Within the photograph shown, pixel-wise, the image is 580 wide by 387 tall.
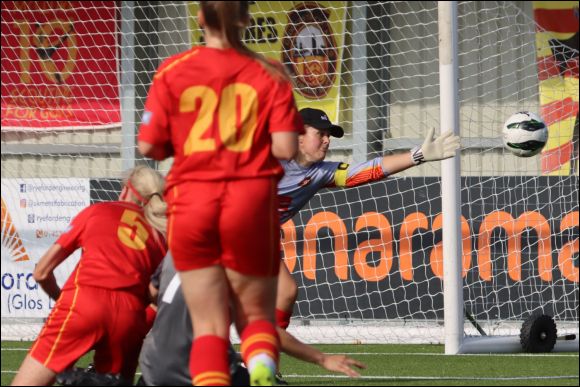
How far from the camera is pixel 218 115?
4.06 meters

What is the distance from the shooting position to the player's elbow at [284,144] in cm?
405

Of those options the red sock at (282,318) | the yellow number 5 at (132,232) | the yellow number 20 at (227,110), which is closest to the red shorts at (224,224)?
the yellow number 20 at (227,110)

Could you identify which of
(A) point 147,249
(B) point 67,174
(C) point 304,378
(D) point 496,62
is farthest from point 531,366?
(B) point 67,174

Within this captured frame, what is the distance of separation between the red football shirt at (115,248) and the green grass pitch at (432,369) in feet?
6.09

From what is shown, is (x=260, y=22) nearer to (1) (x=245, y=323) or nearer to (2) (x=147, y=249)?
(2) (x=147, y=249)

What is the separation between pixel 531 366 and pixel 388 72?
17.0 feet

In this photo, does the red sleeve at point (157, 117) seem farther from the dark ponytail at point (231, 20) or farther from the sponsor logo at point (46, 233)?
the sponsor logo at point (46, 233)

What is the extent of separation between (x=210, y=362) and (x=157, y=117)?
2.67 feet

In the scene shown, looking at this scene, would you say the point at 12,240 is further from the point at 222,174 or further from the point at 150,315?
the point at 222,174

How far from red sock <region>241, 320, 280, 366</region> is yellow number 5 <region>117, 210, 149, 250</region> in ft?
4.56

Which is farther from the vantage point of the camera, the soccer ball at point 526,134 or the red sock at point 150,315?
the soccer ball at point 526,134

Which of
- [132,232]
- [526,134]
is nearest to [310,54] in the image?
[526,134]

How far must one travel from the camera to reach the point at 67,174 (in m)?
13.0

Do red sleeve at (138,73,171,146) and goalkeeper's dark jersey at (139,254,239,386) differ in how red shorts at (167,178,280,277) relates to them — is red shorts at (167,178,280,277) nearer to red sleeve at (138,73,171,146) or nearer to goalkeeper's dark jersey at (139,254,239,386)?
red sleeve at (138,73,171,146)
